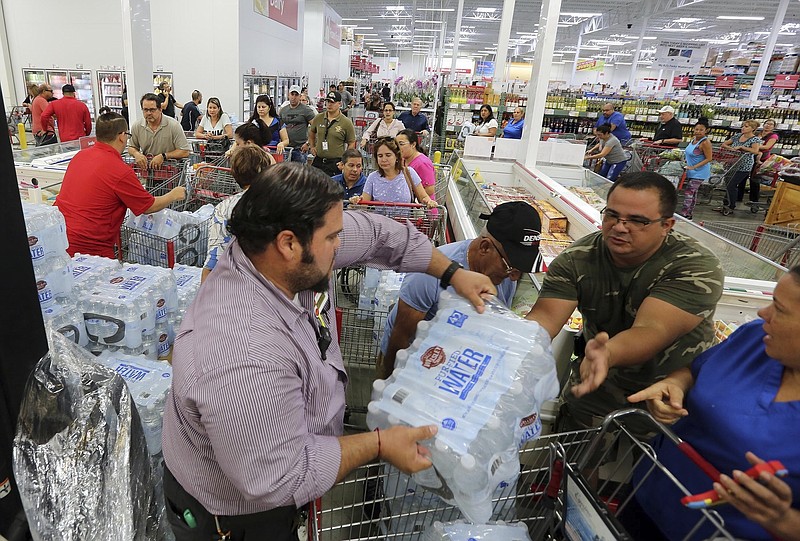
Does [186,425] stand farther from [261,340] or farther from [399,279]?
[399,279]

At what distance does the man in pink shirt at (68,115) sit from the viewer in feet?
30.9

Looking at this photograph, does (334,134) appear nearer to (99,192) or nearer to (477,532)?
(99,192)

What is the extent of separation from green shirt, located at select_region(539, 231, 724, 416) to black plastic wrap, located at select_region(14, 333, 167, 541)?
1.83 m

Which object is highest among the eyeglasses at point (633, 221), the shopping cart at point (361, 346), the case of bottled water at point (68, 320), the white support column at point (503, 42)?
the white support column at point (503, 42)

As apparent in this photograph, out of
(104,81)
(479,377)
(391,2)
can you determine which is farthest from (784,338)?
(391,2)

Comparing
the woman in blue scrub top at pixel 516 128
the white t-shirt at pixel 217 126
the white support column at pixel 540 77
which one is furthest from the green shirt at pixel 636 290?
the woman in blue scrub top at pixel 516 128

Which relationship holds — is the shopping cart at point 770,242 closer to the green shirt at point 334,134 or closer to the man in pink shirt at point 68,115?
the green shirt at point 334,134

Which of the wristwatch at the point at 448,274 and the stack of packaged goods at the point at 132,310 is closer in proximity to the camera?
the wristwatch at the point at 448,274

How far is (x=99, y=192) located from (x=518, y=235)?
3.24m

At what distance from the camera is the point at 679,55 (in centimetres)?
2569

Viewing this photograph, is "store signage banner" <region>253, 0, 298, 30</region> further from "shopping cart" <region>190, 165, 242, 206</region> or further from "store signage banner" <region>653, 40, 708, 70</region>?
"store signage banner" <region>653, 40, 708, 70</region>

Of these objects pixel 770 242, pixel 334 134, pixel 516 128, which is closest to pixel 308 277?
pixel 770 242

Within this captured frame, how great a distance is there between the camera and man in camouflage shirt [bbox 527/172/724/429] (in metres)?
1.84

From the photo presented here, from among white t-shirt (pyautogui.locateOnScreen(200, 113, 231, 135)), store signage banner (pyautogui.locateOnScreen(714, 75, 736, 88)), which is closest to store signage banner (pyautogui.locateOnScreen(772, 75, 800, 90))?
store signage banner (pyautogui.locateOnScreen(714, 75, 736, 88))
